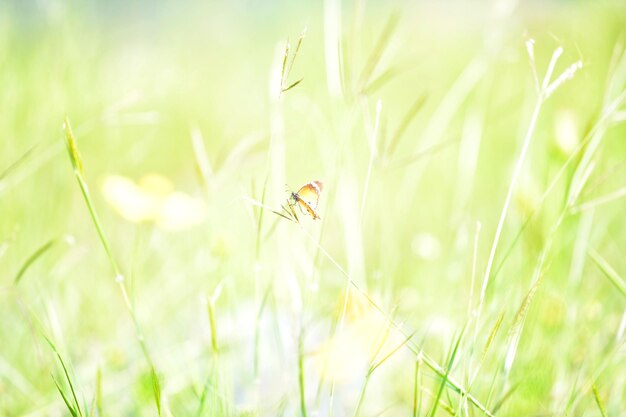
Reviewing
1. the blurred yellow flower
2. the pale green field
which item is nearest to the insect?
the pale green field

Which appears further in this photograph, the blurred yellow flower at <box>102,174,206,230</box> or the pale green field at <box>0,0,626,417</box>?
the blurred yellow flower at <box>102,174,206,230</box>

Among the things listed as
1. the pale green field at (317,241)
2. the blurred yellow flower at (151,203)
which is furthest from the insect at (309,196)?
the blurred yellow flower at (151,203)

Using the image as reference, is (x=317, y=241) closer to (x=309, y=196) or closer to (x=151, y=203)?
(x=309, y=196)

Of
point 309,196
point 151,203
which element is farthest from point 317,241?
point 151,203

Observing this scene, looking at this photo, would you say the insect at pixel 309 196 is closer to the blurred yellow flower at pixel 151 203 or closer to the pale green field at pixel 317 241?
the pale green field at pixel 317 241

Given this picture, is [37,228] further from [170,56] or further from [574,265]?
[170,56]

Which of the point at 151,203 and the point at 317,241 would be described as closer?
the point at 317,241

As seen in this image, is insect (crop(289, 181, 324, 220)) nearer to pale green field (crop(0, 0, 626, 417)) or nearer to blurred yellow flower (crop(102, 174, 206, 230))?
pale green field (crop(0, 0, 626, 417))
